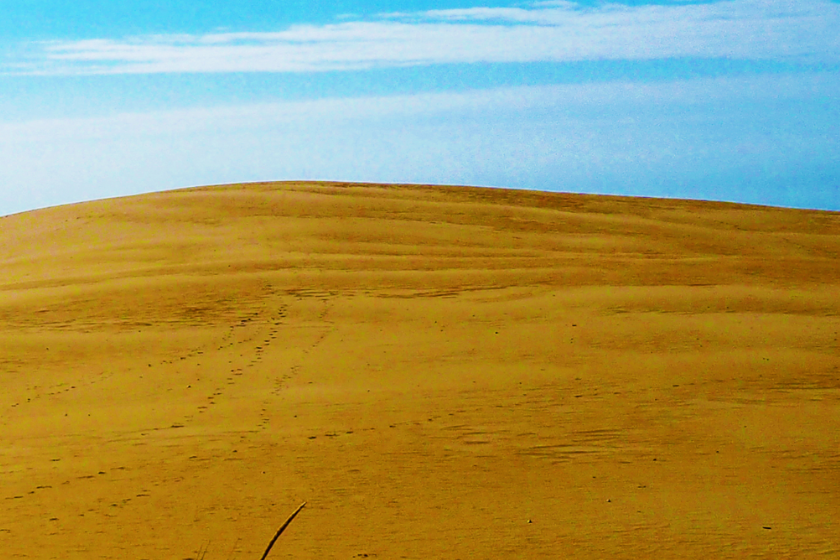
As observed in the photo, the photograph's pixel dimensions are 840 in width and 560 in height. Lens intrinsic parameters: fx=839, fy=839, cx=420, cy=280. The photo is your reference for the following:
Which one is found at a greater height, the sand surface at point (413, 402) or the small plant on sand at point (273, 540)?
the sand surface at point (413, 402)

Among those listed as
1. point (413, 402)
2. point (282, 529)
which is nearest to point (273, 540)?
point (282, 529)

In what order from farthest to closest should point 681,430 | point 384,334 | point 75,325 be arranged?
point 75,325
point 384,334
point 681,430

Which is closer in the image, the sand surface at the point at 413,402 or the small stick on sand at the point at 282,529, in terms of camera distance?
the small stick on sand at the point at 282,529

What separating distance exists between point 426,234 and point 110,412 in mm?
12545

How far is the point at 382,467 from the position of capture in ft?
22.3

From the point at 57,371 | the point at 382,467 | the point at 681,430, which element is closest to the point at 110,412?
the point at 57,371

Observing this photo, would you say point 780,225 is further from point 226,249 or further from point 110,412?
point 110,412

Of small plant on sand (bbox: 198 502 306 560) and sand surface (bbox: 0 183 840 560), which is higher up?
sand surface (bbox: 0 183 840 560)

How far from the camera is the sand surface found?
5703mm

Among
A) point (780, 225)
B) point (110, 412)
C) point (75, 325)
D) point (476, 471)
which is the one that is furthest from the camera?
point (780, 225)

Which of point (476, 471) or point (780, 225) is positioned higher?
point (780, 225)

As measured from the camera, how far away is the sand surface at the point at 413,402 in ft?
18.7

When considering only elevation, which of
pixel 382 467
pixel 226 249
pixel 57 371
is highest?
pixel 226 249

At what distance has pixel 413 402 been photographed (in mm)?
8477
